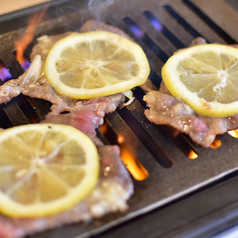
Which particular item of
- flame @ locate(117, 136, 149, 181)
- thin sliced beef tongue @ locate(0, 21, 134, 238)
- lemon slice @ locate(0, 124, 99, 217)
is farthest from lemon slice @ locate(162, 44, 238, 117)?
lemon slice @ locate(0, 124, 99, 217)

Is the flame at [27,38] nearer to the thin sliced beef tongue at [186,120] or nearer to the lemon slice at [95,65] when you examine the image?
the lemon slice at [95,65]

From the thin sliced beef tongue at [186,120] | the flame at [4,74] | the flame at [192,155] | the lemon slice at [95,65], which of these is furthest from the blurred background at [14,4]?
the flame at [192,155]

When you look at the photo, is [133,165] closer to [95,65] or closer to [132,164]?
[132,164]

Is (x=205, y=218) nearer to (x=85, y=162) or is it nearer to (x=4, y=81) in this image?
(x=85, y=162)

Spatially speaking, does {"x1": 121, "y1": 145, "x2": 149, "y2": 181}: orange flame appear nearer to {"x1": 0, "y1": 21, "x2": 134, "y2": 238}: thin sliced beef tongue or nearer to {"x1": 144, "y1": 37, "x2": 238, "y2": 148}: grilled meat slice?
{"x1": 0, "y1": 21, "x2": 134, "y2": 238}: thin sliced beef tongue

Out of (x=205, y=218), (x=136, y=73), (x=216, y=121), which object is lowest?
(x=205, y=218)

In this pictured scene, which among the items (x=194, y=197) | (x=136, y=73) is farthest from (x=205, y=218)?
(x=136, y=73)
